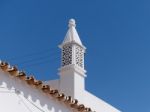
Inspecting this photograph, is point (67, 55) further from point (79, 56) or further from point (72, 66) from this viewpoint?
point (72, 66)

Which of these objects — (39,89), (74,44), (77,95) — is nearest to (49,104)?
(39,89)

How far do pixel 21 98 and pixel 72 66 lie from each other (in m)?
3.78

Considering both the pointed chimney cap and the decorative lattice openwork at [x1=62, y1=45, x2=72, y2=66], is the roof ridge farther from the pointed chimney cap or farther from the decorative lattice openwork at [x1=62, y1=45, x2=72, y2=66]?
the pointed chimney cap

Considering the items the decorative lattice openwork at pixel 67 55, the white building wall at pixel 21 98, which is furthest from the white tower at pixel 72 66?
the white building wall at pixel 21 98

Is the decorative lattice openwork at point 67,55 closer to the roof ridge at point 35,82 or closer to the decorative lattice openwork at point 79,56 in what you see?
the decorative lattice openwork at point 79,56

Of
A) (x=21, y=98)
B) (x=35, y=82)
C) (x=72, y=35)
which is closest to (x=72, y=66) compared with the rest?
(x=72, y=35)

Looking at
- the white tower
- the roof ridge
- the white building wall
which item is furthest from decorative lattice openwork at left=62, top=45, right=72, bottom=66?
the white building wall

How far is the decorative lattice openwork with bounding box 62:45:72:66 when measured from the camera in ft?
40.7

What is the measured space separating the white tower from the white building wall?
2.45 meters

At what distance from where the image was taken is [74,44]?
12531 millimetres

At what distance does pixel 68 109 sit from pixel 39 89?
1144mm

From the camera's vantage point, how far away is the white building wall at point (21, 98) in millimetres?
8125

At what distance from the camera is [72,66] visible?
12102mm

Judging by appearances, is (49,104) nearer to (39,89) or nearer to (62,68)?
(39,89)
